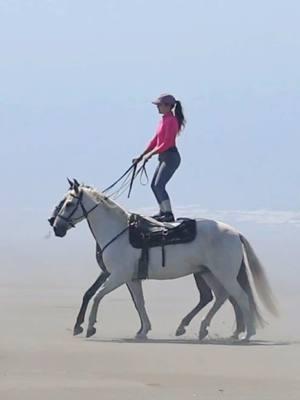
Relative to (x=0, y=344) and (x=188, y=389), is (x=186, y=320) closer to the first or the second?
(x=0, y=344)

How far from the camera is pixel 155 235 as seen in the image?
16.5 metres

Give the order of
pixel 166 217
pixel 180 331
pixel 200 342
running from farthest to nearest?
pixel 166 217
pixel 180 331
pixel 200 342

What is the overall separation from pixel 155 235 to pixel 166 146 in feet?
3.47

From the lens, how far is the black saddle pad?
16.5 metres

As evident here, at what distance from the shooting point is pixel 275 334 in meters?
17.3

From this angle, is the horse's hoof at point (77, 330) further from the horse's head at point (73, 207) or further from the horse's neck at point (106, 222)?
the horse's head at point (73, 207)

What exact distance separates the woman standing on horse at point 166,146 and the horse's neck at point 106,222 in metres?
0.57

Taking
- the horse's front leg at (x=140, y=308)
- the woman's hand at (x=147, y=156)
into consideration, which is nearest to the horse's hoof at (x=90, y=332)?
the horse's front leg at (x=140, y=308)

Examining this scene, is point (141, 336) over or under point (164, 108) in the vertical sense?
under

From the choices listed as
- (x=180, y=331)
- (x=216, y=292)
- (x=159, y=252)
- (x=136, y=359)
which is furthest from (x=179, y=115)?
(x=136, y=359)

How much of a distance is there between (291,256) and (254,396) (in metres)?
19.0

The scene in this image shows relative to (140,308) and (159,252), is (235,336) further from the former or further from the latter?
(159,252)

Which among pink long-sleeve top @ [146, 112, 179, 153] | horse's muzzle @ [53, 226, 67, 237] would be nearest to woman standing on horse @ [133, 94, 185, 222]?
pink long-sleeve top @ [146, 112, 179, 153]

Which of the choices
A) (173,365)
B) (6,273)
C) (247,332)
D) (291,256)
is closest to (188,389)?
(173,365)
